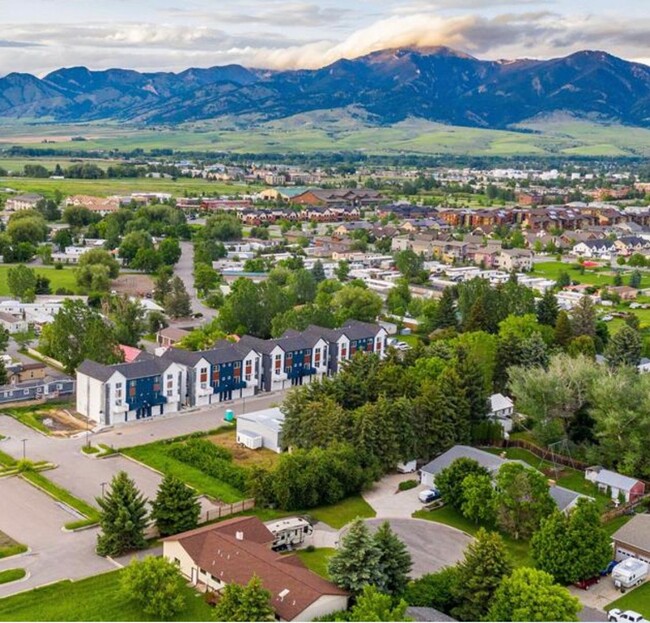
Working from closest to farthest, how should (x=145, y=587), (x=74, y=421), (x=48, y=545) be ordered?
(x=145, y=587) < (x=48, y=545) < (x=74, y=421)

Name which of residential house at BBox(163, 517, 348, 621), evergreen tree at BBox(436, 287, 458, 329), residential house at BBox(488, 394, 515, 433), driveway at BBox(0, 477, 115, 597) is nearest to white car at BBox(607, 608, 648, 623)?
residential house at BBox(163, 517, 348, 621)

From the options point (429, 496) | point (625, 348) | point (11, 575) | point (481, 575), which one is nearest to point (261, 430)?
point (429, 496)

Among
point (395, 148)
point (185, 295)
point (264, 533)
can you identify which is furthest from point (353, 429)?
point (395, 148)

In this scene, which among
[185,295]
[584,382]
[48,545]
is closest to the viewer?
[48,545]

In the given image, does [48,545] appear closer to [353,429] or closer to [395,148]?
[353,429]

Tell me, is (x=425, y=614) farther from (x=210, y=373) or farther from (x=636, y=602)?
(x=210, y=373)

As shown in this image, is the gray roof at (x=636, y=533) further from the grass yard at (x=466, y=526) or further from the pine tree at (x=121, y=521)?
the pine tree at (x=121, y=521)
